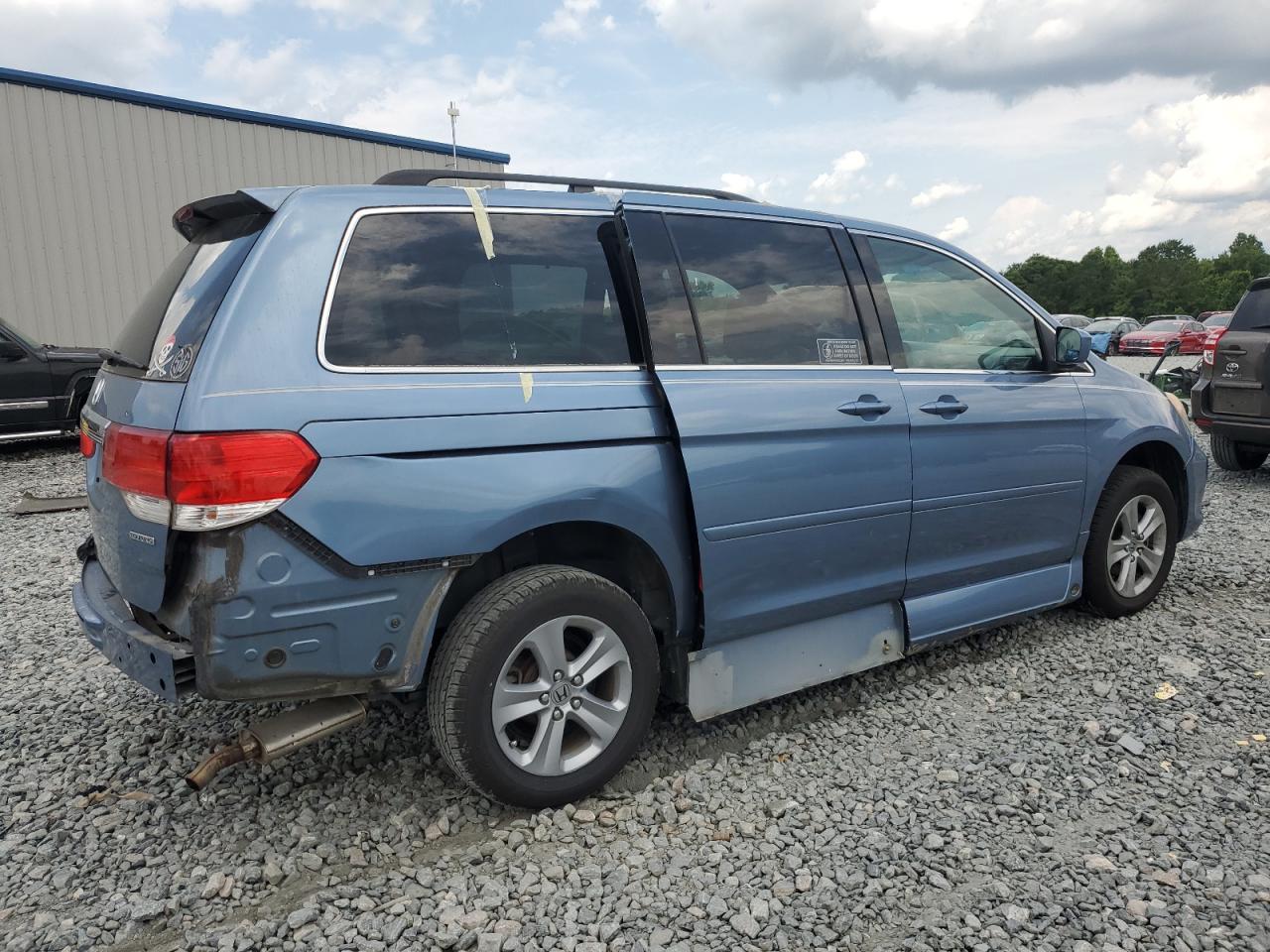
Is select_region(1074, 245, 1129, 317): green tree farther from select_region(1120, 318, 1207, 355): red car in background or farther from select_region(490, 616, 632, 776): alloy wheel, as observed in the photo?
select_region(490, 616, 632, 776): alloy wheel

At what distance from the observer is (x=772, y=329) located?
3232 mm

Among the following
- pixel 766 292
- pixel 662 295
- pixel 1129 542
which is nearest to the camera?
pixel 662 295

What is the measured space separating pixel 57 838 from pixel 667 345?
93.3 inches

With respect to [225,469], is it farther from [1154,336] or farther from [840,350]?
[1154,336]

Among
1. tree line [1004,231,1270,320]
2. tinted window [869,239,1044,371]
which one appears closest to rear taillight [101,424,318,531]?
tinted window [869,239,1044,371]

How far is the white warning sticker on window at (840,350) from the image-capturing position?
3.34 metres

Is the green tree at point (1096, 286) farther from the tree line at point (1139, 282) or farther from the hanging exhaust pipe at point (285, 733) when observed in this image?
the hanging exhaust pipe at point (285, 733)

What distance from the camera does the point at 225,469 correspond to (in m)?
2.20

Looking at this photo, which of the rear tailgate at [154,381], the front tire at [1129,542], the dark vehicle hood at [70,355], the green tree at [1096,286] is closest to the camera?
the rear tailgate at [154,381]

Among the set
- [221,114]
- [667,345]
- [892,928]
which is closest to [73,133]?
[221,114]

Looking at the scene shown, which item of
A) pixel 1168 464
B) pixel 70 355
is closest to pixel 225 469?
pixel 1168 464

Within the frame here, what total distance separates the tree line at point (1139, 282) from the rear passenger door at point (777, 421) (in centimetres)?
7998

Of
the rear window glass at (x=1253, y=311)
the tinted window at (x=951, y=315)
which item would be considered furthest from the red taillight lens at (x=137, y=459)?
the rear window glass at (x=1253, y=311)

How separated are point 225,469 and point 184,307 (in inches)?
25.3
